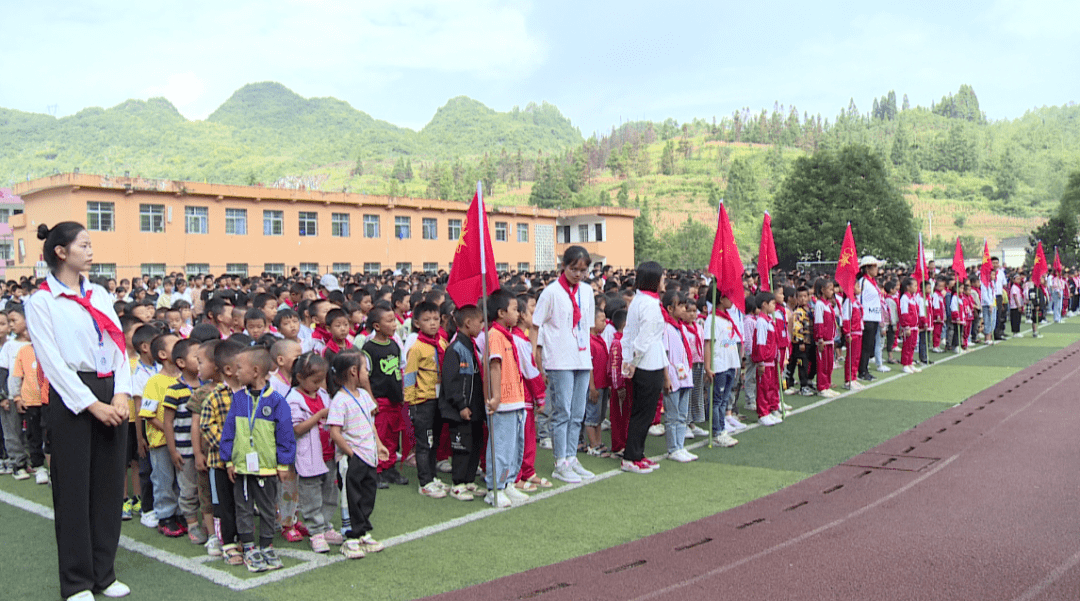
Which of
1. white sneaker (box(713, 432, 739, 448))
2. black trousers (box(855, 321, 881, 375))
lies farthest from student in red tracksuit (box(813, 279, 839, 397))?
white sneaker (box(713, 432, 739, 448))

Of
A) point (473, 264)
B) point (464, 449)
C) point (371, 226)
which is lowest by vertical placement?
point (464, 449)

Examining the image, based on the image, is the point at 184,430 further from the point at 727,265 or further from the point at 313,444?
the point at 727,265

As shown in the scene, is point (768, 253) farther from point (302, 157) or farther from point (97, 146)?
point (97, 146)

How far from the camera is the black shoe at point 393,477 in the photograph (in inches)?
269

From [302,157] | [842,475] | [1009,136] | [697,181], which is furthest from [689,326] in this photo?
[1009,136]

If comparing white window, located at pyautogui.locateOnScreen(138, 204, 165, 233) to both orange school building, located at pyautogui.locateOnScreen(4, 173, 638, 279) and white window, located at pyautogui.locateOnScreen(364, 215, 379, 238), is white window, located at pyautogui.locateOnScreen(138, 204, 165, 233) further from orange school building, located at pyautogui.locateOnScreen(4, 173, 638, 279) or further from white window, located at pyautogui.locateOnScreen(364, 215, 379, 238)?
white window, located at pyautogui.locateOnScreen(364, 215, 379, 238)

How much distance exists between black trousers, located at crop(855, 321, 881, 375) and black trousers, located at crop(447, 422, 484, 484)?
8482 millimetres

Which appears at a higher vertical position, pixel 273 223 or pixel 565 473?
pixel 273 223

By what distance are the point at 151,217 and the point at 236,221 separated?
3634mm

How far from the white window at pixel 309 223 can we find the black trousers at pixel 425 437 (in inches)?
1209

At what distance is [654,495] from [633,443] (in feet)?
2.96

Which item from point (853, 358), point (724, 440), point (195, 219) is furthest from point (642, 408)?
point (195, 219)

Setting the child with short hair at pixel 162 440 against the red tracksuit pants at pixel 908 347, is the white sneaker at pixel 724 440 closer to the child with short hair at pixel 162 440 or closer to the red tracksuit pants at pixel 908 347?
the child with short hair at pixel 162 440

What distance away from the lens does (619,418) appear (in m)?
7.99
